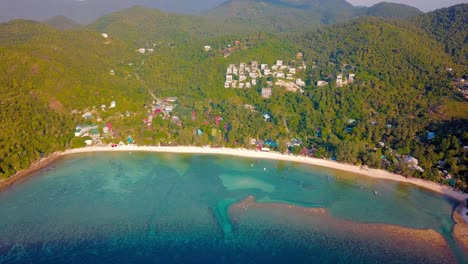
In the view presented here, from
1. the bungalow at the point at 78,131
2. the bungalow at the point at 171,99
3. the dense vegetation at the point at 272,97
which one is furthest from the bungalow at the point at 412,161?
the bungalow at the point at 78,131

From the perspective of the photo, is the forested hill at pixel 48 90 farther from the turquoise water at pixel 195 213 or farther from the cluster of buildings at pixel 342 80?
the cluster of buildings at pixel 342 80

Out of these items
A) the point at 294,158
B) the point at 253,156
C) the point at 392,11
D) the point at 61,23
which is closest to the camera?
the point at 294,158

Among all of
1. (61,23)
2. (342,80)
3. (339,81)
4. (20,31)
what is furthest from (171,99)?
(61,23)

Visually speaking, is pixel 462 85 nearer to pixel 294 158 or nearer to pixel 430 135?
pixel 430 135

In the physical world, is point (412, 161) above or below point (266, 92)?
below

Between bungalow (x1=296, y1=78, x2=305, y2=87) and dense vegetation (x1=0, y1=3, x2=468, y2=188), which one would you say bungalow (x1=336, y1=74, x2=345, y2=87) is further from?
bungalow (x1=296, y1=78, x2=305, y2=87)
